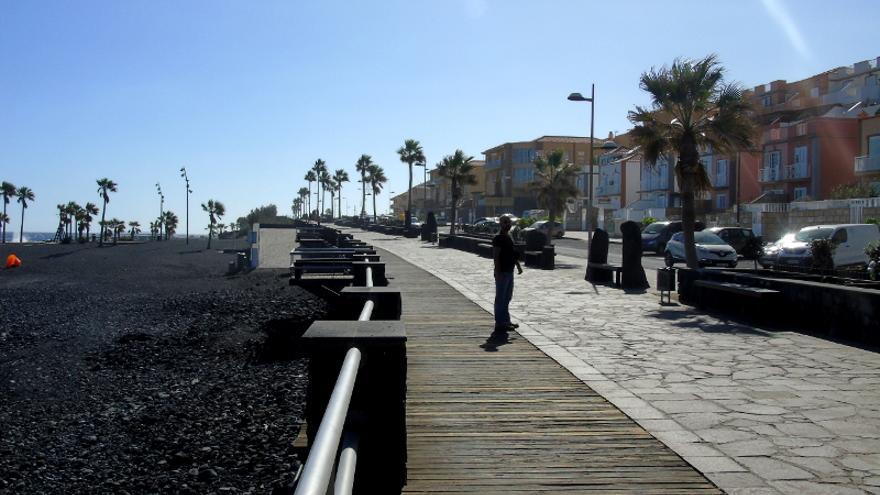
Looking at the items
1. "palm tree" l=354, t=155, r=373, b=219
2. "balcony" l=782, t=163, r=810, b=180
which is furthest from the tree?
"balcony" l=782, t=163, r=810, b=180

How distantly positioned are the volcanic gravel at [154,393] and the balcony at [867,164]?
32.2m

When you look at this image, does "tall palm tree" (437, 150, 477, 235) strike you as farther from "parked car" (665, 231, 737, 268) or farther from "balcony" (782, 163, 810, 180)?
"parked car" (665, 231, 737, 268)

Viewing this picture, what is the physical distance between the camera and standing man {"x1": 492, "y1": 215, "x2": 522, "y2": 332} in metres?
11.0

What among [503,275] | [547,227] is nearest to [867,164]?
[547,227]

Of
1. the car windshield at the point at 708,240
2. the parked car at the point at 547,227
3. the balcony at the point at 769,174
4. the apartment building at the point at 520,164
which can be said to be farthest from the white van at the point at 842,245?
the apartment building at the point at 520,164

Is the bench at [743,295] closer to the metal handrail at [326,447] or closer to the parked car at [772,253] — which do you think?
the metal handrail at [326,447]

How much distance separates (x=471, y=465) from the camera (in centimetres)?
515

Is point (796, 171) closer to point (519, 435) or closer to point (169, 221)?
point (519, 435)

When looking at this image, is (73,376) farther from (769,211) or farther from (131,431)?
(769,211)

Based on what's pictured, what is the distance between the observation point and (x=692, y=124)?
19938 millimetres

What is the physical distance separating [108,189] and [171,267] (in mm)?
69634

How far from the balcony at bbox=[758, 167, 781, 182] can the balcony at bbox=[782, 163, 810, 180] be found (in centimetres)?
62

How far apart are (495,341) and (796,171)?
49.0 m

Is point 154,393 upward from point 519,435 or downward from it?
downward
